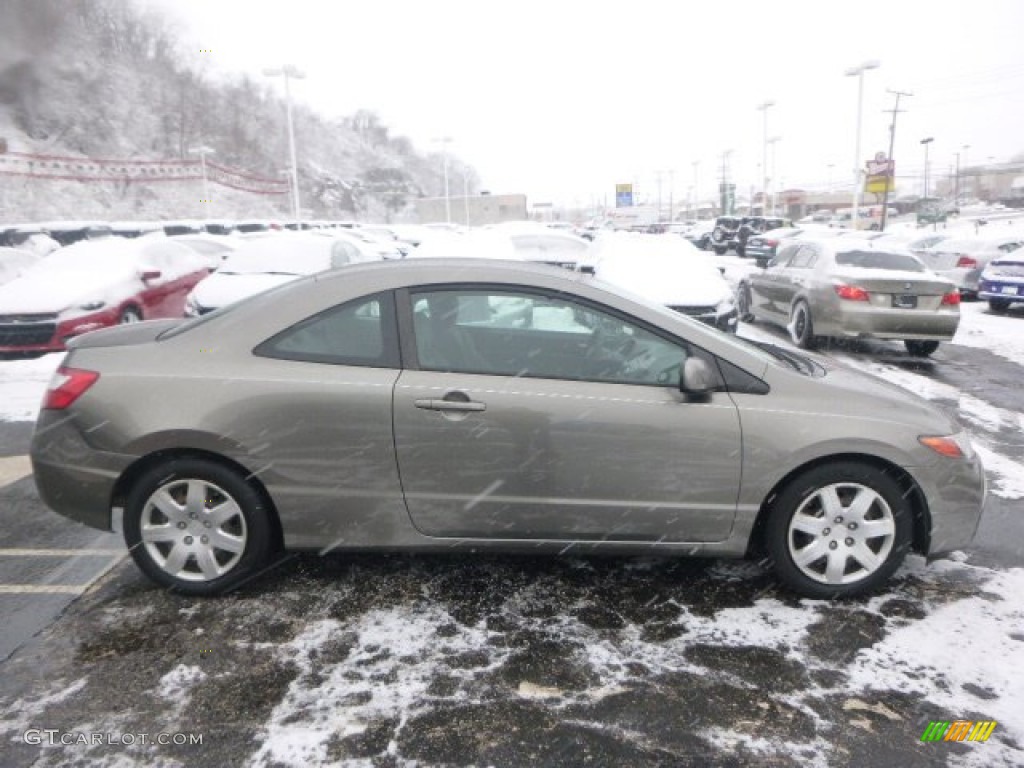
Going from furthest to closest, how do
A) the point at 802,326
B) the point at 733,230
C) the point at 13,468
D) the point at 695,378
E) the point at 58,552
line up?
the point at 733,230
the point at 802,326
the point at 13,468
the point at 58,552
the point at 695,378

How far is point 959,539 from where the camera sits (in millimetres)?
3328

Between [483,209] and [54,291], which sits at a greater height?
[483,209]

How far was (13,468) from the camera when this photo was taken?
5312mm

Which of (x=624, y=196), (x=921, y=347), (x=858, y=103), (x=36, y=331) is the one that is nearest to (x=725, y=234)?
(x=858, y=103)

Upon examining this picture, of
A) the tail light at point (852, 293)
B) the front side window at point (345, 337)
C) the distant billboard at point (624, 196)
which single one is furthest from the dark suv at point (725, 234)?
the front side window at point (345, 337)

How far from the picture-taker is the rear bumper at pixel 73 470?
328cm

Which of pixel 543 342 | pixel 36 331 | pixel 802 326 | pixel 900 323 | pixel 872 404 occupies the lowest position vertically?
pixel 802 326

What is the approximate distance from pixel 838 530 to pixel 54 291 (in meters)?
9.83

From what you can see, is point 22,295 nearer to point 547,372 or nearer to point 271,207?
point 547,372

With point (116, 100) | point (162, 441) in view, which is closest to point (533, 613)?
point (162, 441)

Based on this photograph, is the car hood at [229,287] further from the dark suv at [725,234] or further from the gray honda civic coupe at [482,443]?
the dark suv at [725,234]

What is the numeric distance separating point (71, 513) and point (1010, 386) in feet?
28.4

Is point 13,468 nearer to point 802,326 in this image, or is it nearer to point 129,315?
point 129,315

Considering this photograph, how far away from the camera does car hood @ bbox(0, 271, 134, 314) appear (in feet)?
30.2
